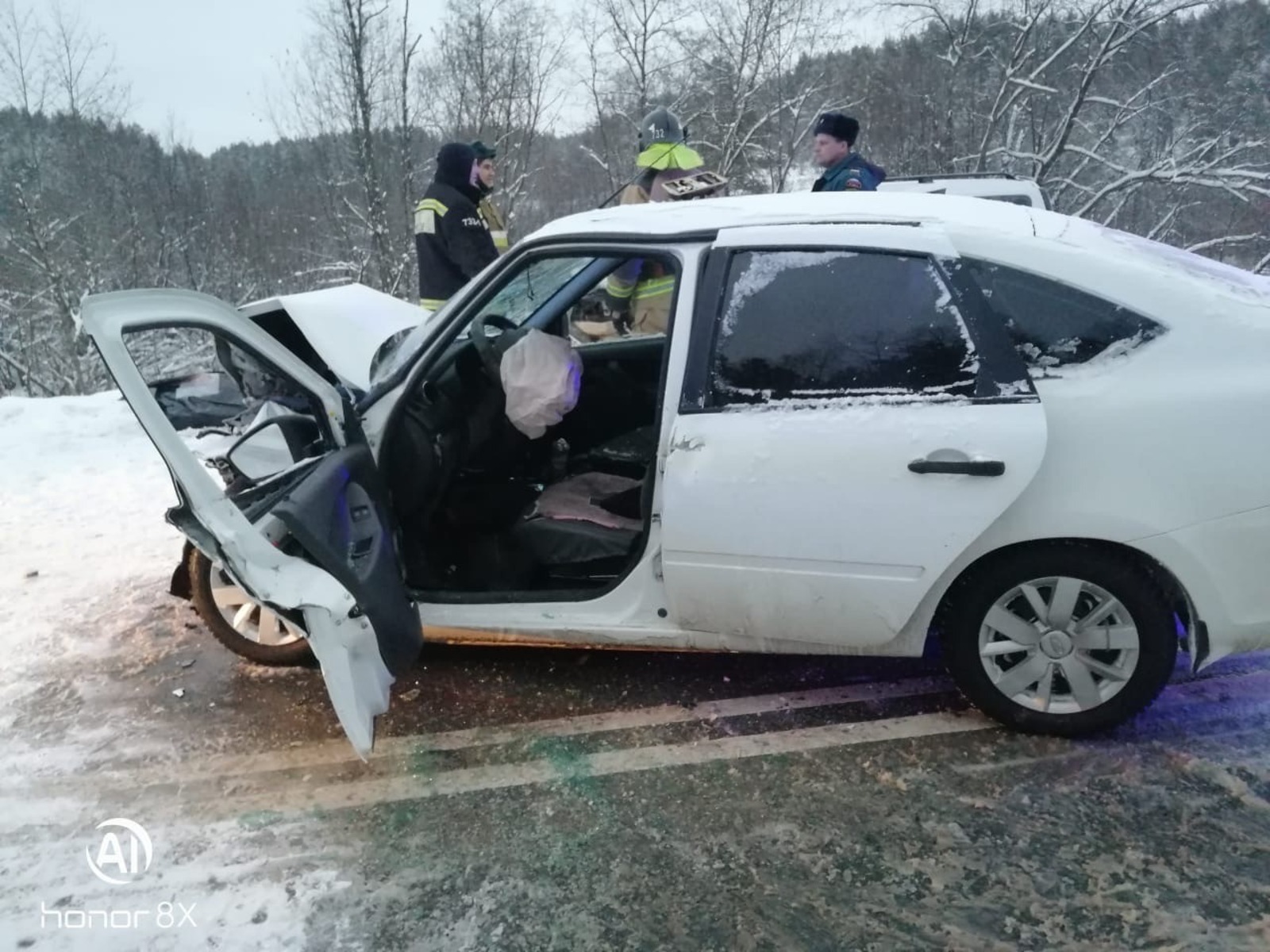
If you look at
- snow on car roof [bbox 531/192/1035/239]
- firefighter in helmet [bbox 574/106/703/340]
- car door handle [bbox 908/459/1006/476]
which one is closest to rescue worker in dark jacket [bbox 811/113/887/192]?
firefighter in helmet [bbox 574/106/703/340]

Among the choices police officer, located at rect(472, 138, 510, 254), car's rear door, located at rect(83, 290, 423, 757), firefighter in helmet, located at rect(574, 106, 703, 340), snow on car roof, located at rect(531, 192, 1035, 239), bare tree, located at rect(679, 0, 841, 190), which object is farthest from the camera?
bare tree, located at rect(679, 0, 841, 190)

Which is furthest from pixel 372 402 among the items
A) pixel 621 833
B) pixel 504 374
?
pixel 621 833

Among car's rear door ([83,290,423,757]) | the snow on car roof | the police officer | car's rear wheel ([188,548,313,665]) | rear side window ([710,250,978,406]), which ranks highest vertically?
the police officer

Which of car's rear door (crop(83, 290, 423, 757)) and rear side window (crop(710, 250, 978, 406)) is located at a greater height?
rear side window (crop(710, 250, 978, 406))

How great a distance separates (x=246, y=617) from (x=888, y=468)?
2563 mm

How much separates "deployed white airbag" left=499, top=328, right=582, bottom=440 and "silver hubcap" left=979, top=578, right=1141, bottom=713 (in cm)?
179

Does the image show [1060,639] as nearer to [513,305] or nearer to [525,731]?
[525,731]

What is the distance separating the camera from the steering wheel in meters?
3.37

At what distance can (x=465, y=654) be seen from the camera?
3.42 metres

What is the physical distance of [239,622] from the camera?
3371 millimetres

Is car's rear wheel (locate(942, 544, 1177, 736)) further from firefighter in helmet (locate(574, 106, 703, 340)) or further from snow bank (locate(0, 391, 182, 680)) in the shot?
snow bank (locate(0, 391, 182, 680))

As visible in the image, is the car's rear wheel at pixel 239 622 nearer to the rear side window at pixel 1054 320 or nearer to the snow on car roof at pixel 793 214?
the snow on car roof at pixel 793 214

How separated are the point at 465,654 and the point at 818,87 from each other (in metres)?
16.9

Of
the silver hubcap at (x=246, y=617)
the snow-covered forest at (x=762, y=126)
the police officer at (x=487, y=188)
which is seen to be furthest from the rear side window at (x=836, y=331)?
the snow-covered forest at (x=762, y=126)
